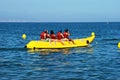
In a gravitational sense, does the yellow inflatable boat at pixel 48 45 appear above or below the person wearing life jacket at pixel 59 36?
below

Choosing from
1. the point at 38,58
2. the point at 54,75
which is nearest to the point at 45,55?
the point at 38,58

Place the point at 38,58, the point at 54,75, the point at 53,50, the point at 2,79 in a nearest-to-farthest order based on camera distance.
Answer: the point at 2,79 < the point at 54,75 < the point at 38,58 < the point at 53,50

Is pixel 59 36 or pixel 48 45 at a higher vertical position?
pixel 59 36

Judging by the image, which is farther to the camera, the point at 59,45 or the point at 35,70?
the point at 59,45

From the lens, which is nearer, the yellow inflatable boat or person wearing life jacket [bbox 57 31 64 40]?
the yellow inflatable boat

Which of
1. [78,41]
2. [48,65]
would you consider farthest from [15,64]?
[78,41]

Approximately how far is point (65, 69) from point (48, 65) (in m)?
2.29

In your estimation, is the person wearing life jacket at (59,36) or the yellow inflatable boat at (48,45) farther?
the person wearing life jacket at (59,36)

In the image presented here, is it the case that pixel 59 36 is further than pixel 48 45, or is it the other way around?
pixel 48 45

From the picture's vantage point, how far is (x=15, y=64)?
23250 millimetres

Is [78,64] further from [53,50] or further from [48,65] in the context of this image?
[53,50]

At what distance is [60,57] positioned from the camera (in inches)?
1066

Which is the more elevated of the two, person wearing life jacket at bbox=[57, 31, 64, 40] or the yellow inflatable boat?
person wearing life jacket at bbox=[57, 31, 64, 40]

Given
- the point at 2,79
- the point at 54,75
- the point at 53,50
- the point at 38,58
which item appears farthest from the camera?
the point at 53,50
